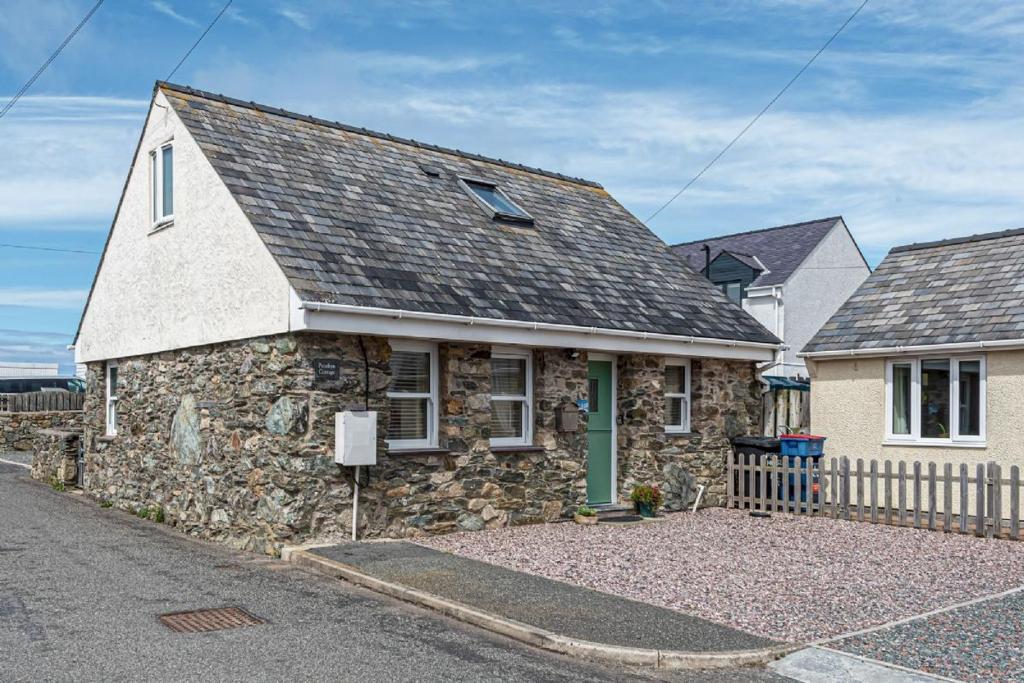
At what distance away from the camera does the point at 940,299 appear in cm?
1641

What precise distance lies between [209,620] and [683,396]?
30.9 feet

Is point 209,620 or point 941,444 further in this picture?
point 941,444

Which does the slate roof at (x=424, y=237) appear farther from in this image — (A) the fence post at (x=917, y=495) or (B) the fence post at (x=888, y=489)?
(A) the fence post at (x=917, y=495)

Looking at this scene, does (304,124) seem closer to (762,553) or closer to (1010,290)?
(762,553)

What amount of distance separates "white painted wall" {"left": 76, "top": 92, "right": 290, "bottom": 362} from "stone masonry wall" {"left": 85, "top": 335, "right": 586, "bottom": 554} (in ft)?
1.10

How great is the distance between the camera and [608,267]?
16016 millimetres

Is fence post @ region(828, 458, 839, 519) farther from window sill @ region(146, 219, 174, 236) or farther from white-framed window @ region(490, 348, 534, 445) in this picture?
window sill @ region(146, 219, 174, 236)

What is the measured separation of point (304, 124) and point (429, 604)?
9.26 meters

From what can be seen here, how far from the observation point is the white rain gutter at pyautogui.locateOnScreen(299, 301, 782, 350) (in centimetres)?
1073

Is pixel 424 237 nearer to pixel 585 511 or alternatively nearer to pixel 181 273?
pixel 181 273

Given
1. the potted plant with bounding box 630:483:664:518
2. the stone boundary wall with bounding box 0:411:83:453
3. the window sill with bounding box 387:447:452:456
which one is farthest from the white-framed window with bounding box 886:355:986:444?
the stone boundary wall with bounding box 0:411:83:453

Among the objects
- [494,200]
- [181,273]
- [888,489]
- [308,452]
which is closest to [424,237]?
[494,200]

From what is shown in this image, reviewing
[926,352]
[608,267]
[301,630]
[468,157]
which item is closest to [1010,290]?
[926,352]

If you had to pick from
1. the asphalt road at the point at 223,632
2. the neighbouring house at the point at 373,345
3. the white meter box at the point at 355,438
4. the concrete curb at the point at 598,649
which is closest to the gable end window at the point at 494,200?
the neighbouring house at the point at 373,345
